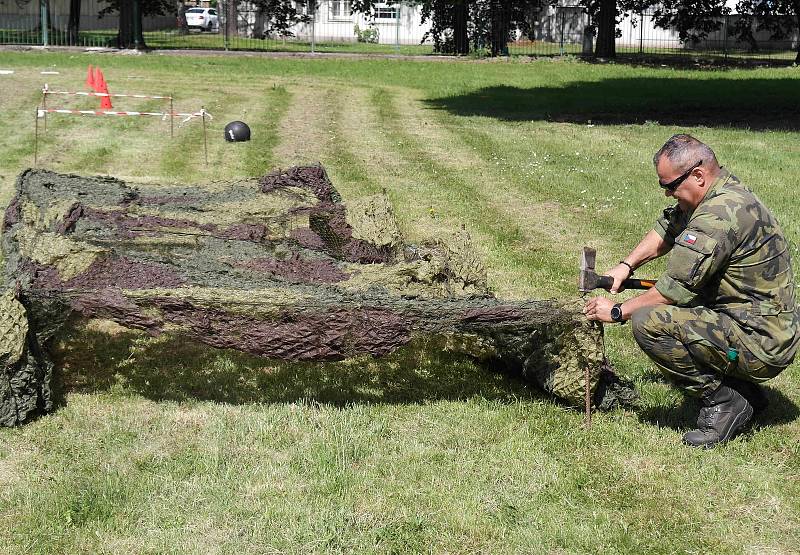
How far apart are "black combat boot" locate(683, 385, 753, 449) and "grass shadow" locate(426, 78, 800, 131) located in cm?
1318

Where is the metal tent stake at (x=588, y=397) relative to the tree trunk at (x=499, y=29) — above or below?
below

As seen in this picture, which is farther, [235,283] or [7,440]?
[235,283]

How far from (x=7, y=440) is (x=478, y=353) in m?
2.87

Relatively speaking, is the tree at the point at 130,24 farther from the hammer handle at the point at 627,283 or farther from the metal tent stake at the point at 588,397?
the metal tent stake at the point at 588,397

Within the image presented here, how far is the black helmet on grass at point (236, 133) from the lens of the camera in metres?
15.1

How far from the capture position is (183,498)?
4.45 meters

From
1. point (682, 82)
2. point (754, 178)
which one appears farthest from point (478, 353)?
point (682, 82)

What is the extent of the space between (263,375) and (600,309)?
2.25 m

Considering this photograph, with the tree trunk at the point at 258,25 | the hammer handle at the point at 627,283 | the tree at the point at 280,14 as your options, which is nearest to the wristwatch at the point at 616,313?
the hammer handle at the point at 627,283

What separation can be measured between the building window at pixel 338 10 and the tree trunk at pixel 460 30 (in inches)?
568

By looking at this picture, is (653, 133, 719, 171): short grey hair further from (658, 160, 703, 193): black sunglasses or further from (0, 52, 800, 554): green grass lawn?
(0, 52, 800, 554): green grass lawn

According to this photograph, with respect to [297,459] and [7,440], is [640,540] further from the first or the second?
[7,440]

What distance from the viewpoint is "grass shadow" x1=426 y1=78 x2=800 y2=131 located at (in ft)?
59.9

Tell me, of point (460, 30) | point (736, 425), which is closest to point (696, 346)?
point (736, 425)
